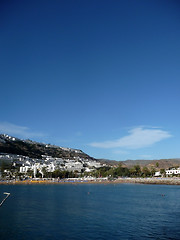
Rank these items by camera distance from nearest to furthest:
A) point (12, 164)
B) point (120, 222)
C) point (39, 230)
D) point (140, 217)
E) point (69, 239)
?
point (69, 239) < point (39, 230) < point (120, 222) < point (140, 217) < point (12, 164)

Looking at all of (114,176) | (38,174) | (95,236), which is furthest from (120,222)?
(114,176)

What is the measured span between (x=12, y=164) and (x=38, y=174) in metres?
36.9

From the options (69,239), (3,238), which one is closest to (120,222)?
(69,239)

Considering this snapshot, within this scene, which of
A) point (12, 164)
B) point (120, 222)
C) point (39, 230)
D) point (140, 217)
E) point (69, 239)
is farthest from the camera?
point (12, 164)

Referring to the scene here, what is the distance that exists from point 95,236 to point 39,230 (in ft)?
20.3

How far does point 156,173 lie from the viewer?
509ft

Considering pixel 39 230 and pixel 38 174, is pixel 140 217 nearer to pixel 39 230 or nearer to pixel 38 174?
pixel 39 230

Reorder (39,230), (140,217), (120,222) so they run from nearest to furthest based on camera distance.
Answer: (39,230) → (120,222) → (140,217)

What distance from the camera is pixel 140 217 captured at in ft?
99.1

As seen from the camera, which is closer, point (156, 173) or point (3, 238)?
point (3, 238)

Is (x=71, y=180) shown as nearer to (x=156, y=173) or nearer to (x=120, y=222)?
(x=156, y=173)

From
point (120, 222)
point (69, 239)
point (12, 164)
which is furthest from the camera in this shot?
point (12, 164)

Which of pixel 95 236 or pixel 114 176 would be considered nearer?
pixel 95 236

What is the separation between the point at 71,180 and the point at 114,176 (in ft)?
126
